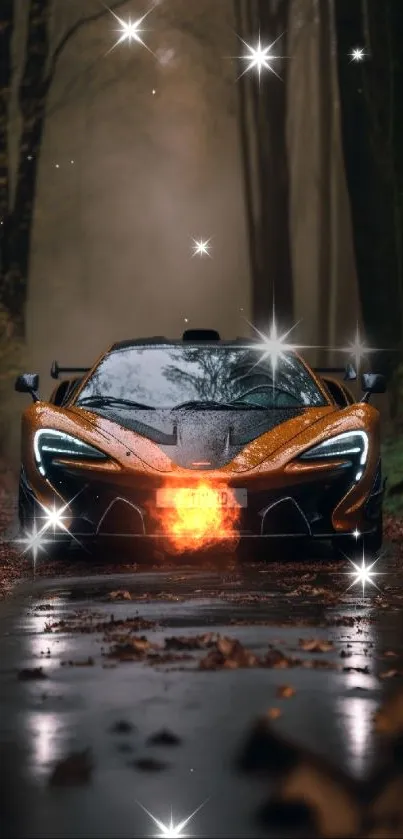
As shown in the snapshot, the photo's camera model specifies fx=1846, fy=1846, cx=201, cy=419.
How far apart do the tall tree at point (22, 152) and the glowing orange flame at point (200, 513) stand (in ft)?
60.5

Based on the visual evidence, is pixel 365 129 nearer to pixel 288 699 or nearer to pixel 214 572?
pixel 214 572

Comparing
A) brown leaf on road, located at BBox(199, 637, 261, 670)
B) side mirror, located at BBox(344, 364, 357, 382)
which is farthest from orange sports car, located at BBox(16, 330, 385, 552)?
brown leaf on road, located at BBox(199, 637, 261, 670)

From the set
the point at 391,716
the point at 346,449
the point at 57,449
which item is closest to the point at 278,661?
the point at 391,716

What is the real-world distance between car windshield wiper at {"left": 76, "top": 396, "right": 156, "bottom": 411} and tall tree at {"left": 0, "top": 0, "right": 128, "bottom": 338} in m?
17.0

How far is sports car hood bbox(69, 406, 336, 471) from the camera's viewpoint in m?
11.3

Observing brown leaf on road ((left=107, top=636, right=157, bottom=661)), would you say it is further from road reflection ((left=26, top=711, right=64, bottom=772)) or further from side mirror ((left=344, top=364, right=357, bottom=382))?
side mirror ((left=344, top=364, right=357, bottom=382))

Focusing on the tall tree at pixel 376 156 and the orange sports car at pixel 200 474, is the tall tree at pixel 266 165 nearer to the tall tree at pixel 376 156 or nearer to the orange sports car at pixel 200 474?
the tall tree at pixel 376 156

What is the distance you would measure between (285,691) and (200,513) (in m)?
4.34

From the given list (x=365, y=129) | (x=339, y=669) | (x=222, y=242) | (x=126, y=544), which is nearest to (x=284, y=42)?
(x=222, y=242)

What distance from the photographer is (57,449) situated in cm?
1155

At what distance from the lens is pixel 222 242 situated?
44.1m

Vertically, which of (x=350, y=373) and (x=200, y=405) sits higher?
(x=350, y=373)

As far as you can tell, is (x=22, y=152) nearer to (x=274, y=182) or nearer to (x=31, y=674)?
(x=274, y=182)

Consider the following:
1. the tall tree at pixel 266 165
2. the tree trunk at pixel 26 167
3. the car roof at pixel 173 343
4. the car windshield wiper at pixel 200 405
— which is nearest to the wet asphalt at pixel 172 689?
the car windshield wiper at pixel 200 405
